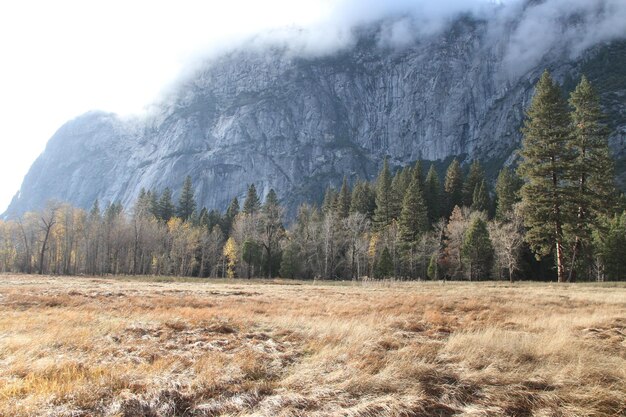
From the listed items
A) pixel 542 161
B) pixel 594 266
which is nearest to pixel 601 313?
pixel 542 161

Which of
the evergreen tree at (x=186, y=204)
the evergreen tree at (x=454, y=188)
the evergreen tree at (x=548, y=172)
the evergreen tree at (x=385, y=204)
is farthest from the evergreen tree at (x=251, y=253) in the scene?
the evergreen tree at (x=548, y=172)

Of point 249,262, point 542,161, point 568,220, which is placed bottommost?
point 249,262

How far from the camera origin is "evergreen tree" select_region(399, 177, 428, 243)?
72.7 metres

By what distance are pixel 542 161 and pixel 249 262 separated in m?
51.5

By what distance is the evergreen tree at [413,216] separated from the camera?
2862 inches

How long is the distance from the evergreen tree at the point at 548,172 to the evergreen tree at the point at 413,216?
123ft

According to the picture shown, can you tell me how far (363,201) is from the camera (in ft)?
300

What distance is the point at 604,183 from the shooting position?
3281cm

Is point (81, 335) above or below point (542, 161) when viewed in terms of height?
below

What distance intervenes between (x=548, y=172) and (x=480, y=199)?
47.3 metres

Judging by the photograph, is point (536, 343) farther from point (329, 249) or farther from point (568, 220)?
point (329, 249)

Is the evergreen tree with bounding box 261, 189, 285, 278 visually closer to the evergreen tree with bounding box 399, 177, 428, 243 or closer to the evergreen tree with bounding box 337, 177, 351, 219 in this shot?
the evergreen tree with bounding box 337, 177, 351, 219

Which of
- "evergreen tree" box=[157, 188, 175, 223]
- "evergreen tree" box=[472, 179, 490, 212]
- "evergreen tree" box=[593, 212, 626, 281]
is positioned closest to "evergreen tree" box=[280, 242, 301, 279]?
"evergreen tree" box=[472, 179, 490, 212]

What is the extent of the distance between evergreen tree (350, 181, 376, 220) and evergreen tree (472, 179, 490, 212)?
72.0 feet
